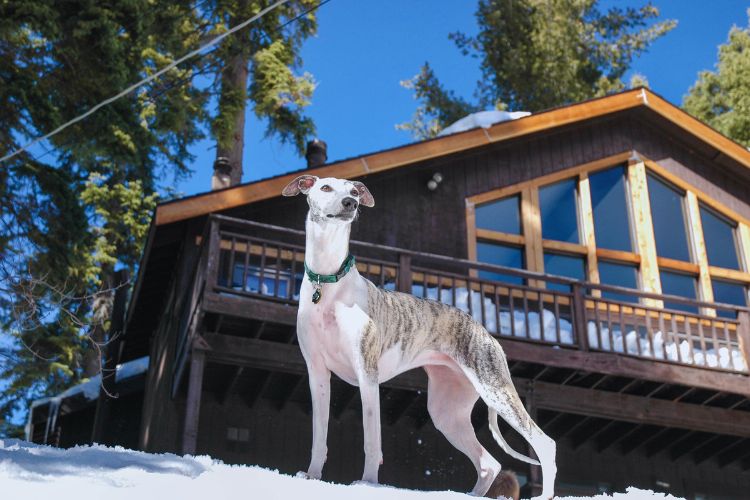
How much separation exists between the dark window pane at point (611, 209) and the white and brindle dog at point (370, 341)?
965 centimetres

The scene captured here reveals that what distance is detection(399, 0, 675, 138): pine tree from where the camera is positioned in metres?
29.7

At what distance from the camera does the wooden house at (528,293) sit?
12219 millimetres

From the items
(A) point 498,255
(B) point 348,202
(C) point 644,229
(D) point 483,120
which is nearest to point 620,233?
(C) point 644,229

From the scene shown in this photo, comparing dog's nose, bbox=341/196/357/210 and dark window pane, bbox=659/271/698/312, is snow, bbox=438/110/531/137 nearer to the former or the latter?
dark window pane, bbox=659/271/698/312

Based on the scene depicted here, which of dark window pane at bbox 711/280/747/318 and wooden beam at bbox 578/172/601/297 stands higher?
wooden beam at bbox 578/172/601/297

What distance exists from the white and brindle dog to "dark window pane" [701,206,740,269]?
10.9 metres

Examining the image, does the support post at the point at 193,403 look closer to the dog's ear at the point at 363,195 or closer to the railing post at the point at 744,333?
the dog's ear at the point at 363,195

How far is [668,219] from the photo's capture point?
1638 centimetres

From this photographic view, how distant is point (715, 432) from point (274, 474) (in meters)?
9.91

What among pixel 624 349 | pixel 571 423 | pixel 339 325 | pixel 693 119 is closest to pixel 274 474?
pixel 339 325

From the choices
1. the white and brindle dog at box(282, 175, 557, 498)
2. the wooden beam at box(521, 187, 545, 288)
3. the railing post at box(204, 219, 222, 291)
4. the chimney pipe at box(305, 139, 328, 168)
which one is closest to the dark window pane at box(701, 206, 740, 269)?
the wooden beam at box(521, 187, 545, 288)

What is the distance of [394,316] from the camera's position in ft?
20.6

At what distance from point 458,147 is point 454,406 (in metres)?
8.29

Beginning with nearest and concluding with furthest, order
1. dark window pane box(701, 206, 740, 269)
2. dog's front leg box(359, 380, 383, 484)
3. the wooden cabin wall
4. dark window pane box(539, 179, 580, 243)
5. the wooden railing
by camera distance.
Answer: dog's front leg box(359, 380, 383, 484) → the wooden railing → the wooden cabin wall → dark window pane box(539, 179, 580, 243) → dark window pane box(701, 206, 740, 269)
